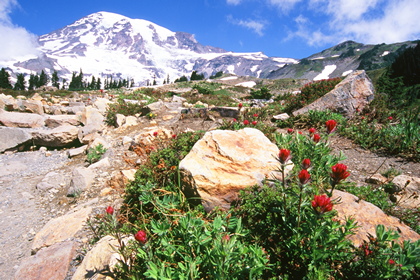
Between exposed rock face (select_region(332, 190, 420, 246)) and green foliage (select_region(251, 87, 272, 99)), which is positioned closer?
exposed rock face (select_region(332, 190, 420, 246))

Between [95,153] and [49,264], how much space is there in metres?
3.81

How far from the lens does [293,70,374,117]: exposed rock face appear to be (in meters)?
8.36

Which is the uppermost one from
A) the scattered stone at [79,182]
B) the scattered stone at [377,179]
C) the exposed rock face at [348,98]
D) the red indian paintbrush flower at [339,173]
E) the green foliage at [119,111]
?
→ the exposed rock face at [348,98]

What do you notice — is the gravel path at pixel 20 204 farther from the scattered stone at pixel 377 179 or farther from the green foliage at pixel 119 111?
the scattered stone at pixel 377 179

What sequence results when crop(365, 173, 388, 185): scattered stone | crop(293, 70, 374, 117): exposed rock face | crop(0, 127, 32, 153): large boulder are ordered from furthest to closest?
crop(293, 70, 374, 117): exposed rock face, crop(0, 127, 32, 153): large boulder, crop(365, 173, 388, 185): scattered stone

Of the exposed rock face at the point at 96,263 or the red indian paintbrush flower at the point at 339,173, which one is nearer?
the red indian paintbrush flower at the point at 339,173

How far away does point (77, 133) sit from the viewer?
8281 millimetres

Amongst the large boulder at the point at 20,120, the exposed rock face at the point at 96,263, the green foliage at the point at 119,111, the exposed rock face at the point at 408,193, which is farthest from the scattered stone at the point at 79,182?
the large boulder at the point at 20,120

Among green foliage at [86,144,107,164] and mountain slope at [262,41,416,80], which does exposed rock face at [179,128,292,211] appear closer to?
green foliage at [86,144,107,164]

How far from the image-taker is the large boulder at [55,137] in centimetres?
786

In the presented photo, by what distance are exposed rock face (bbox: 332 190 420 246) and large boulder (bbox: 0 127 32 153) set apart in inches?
394

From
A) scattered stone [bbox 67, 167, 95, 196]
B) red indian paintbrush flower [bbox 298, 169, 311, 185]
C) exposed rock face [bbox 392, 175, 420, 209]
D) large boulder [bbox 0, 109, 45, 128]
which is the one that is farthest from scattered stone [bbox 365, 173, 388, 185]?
large boulder [bbox 0, 109, 45, 128]

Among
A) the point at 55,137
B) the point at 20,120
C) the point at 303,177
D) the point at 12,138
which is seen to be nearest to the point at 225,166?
the point at 303,177

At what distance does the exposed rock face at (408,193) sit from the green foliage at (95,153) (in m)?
6.94
